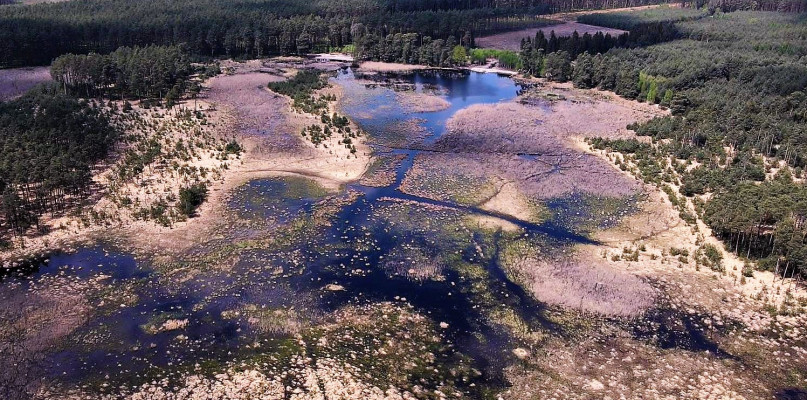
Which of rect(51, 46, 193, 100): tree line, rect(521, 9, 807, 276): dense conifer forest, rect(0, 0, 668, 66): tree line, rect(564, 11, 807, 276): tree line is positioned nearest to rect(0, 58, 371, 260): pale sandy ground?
rect(51, 46, 193, 100): tree line

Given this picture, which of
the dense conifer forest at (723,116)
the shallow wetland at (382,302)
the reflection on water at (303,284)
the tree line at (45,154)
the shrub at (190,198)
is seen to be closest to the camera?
the shallow wetland at (382,302)

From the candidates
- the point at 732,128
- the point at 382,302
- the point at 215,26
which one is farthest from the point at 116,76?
the point at 732,128

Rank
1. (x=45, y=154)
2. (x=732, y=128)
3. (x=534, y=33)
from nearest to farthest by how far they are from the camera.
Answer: (x=45, y=154)
(x=732, y=128)
(x=534, y=33)

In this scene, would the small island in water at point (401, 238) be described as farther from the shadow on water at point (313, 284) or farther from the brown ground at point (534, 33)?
the brown ground at point (534, 33)

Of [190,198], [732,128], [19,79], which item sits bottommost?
[190,198]

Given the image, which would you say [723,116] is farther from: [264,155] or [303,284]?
[303,284]

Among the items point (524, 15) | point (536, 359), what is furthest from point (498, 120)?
point (524, 15)

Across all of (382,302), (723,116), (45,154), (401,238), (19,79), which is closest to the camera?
(382,302)

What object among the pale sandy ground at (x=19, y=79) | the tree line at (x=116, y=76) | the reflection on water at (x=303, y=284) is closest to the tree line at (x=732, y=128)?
the reflection on water at (x=303, y=284)

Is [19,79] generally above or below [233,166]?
above
